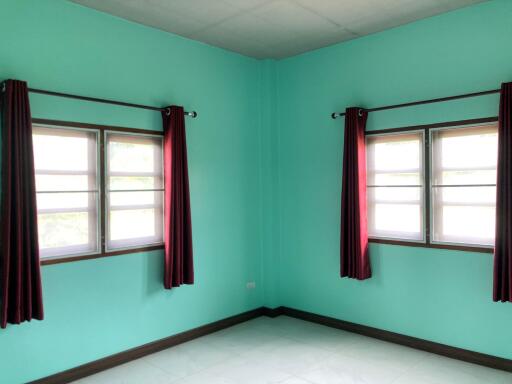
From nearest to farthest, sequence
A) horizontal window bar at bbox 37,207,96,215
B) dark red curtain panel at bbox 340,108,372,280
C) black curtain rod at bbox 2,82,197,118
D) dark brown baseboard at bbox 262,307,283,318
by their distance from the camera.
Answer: black curtain rod at bbox 2,82,197,118, horizontal window bar at bbox 37,207,96,215, dark red curtain panel at bbox 340,108,372,280, dark brown baseboard at bbox 262,307,283,318

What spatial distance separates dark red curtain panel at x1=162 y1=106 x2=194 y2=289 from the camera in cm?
385

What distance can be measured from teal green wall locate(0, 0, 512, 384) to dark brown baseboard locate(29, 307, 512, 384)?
6 cm

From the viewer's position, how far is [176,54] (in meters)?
4.12

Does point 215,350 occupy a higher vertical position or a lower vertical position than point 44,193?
→ lower

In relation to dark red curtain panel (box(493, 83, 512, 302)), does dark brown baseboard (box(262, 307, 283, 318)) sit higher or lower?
lower

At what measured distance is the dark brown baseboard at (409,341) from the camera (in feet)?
11.3

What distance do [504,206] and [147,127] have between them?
3.04 m

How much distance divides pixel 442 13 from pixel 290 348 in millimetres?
3295

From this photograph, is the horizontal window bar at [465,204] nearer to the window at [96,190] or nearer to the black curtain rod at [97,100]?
the black curtain rod at [97,100]

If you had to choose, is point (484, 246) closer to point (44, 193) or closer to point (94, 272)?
point (94, 272)

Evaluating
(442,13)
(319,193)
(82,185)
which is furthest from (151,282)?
(442,13)

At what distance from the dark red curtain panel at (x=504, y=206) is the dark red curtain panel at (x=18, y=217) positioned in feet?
11.2

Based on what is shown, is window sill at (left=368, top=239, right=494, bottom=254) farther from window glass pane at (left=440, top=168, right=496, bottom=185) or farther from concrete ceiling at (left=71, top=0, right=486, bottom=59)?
concrete ceiling at (left=71, top=0, right=486, bottom=59)

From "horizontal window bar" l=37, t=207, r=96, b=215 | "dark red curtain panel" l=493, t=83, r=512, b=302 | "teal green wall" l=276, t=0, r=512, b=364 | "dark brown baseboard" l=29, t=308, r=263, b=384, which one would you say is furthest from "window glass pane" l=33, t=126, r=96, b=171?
"dark red curtain panel" l=493, t=83, r=512, b=302
